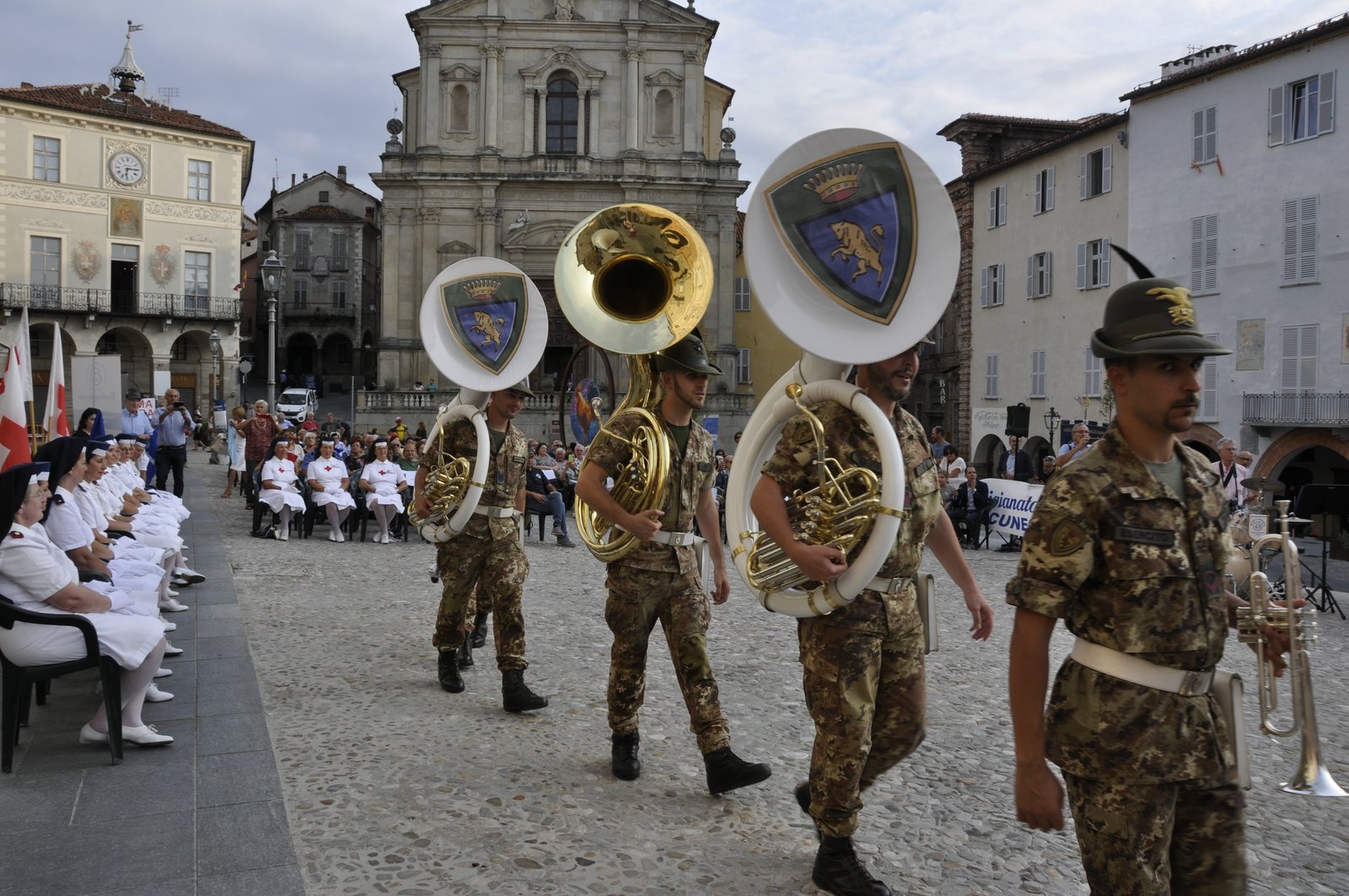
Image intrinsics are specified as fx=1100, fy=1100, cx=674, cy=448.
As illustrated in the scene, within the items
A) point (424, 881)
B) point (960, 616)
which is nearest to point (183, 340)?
point (960, 616)

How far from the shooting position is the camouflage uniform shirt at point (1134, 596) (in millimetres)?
2664

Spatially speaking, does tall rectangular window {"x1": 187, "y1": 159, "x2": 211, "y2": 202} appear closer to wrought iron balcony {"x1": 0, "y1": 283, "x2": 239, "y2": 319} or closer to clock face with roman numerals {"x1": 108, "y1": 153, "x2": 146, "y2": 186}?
clock face with roman numerals {"x1": 108, "y1": 153, "x2": 146, "y2": 186}

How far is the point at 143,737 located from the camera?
208 inches

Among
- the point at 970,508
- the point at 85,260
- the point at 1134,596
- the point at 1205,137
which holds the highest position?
the point at 1205,137

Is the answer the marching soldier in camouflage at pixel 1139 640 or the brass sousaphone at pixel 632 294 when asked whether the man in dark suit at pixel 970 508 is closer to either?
the brass sousaphone at pixel 632 294

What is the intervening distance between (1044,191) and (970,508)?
17381 millimetres

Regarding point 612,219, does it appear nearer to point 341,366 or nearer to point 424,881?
point 424,881

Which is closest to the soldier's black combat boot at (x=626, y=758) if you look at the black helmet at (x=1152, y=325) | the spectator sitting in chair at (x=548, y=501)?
the black helmet at (x=1152, y=325)

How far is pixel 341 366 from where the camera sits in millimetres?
67438

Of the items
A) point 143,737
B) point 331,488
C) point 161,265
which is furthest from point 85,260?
point 143,737

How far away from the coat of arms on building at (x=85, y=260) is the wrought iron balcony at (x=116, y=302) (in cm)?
67

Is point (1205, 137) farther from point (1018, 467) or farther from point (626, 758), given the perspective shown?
point (626, 758)

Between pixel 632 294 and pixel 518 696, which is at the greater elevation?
pixel 632 294

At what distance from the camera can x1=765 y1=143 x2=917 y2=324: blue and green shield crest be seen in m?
3.73
